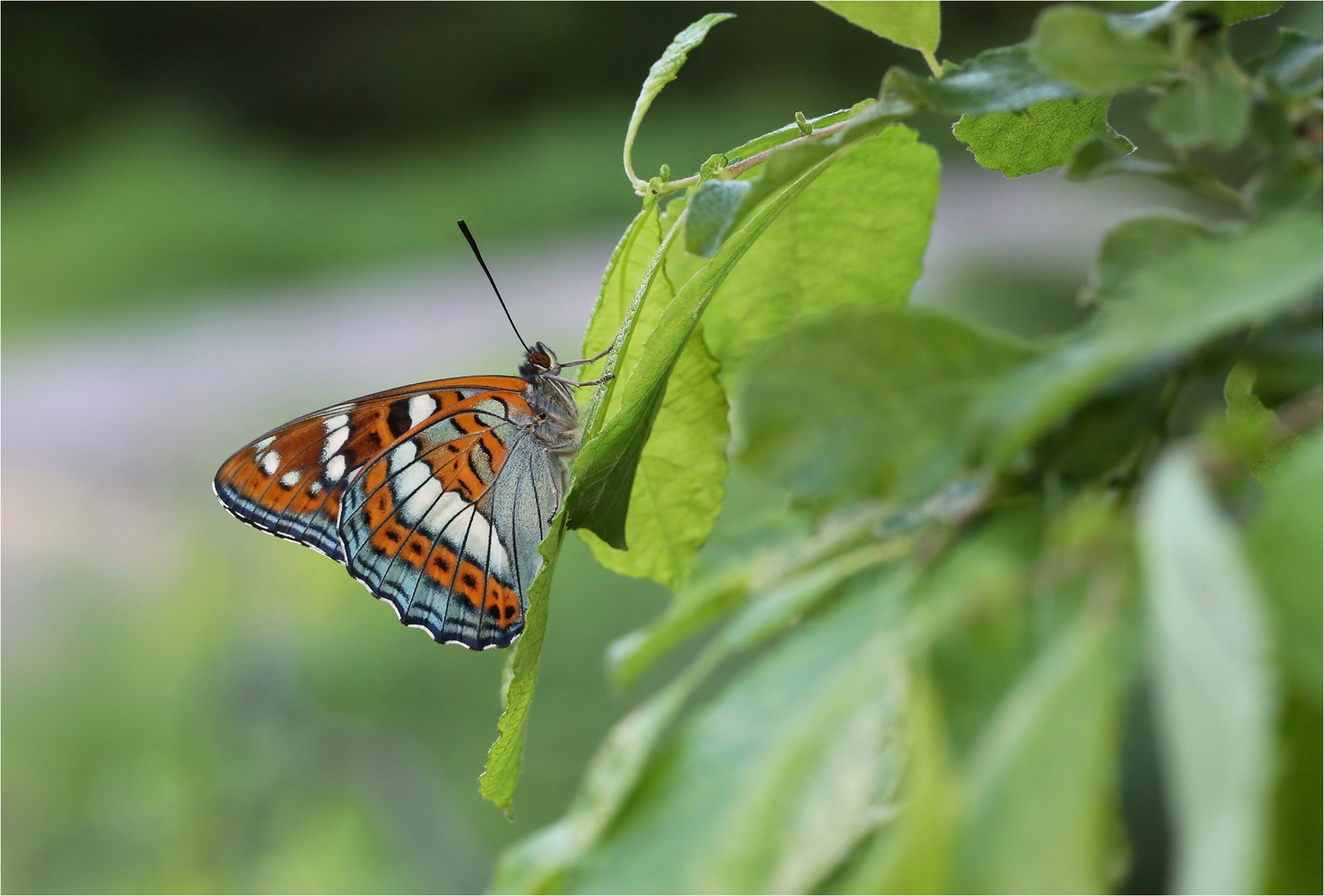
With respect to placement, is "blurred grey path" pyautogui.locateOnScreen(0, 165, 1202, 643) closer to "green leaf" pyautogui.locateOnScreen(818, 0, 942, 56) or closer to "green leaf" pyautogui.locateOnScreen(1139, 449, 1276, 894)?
"green leaf" pyautogui.locateOnScreen(818, 0, 942, 56)

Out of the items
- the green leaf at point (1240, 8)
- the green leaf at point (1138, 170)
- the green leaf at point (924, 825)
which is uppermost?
the green leaf at point (1240, 8)

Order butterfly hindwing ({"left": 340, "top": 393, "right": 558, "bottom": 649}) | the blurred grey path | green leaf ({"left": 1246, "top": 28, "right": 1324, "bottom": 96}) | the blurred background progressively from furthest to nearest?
1. the blurred grey path
2. the blurred background
3. butterfly hindwing ({"left": 340, "top": 393, "right": 558, "bottom": 649})
4. green leaf ({"left": 1246, "top": 28, "right": 1324, "bottom": 96})

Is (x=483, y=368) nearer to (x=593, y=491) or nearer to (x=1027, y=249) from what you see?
(x=1027, y=249)

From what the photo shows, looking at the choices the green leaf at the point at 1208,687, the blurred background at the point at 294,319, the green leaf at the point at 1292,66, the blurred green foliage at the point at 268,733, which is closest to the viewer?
the green leaf at the point at 1208,687

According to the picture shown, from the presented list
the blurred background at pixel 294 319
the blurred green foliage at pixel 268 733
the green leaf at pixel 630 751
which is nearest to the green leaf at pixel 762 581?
the green leaf at pixel 630 751

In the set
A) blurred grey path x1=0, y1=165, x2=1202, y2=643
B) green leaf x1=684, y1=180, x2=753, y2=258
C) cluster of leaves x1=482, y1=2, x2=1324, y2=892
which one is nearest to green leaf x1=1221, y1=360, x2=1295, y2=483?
cluster of leaves x1=482, y1=2, x2=1324, y2=892

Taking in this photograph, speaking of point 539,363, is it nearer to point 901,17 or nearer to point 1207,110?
point 901,17

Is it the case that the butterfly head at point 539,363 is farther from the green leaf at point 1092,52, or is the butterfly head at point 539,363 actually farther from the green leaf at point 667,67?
the green leaf at point 1092,52
